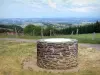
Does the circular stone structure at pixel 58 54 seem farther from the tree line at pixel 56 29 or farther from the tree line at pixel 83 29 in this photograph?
the tree line at pixel 83 29

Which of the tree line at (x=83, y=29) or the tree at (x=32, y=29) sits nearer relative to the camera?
the tree at (x=32, y=29)

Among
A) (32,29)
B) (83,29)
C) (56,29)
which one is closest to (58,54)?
(56,29)

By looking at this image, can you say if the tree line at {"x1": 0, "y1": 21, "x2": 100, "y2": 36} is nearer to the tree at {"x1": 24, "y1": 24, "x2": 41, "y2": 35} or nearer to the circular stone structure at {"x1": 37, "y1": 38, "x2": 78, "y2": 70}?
the tree at {"x1": 24, "y1": 24, "x2": 41, "y2": 35}

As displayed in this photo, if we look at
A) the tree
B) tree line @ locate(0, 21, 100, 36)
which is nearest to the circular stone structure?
tree line @ locate(0, 21, 100, 36)

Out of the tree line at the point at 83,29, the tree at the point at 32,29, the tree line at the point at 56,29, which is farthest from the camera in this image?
the tree line at the point at 83,29

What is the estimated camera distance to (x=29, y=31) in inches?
1431

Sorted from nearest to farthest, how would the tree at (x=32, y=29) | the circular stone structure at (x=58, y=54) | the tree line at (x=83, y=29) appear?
the circular stone structure at (x=58, y=54) → the tree at (x=32, y=29) → the tree line at (x=83, y=29)

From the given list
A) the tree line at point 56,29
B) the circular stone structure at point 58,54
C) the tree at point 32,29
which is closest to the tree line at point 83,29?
the tree line at point 56,29

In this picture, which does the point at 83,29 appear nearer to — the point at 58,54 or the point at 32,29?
the point at 32,29

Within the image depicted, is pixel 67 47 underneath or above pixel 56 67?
above

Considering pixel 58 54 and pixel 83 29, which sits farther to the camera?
pixel 83 29

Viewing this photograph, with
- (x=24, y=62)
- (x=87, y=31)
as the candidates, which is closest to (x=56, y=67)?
(x=24, y=62)

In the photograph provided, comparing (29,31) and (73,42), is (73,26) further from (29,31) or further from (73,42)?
(73,42)

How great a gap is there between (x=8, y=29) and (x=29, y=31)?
291 cm
